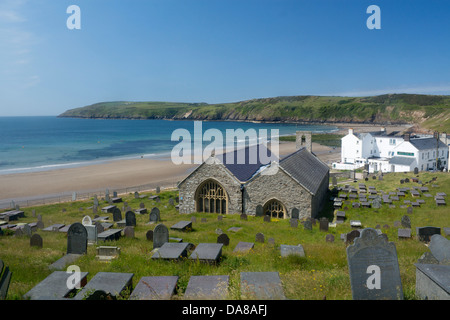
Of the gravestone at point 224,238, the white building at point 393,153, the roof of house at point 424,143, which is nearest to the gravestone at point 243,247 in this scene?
the gravestone at point 224,238

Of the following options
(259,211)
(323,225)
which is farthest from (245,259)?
(259,211)

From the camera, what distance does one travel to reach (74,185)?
45.0m

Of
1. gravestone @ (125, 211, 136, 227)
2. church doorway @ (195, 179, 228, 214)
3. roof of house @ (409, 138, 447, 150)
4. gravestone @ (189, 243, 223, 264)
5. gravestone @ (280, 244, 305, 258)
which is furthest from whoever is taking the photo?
roof of house @ (409, 138, 447, 150)

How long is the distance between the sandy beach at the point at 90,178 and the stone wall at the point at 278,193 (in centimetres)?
2245

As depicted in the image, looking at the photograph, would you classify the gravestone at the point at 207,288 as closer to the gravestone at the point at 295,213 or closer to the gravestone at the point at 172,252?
the gravestone at the point at 172,252

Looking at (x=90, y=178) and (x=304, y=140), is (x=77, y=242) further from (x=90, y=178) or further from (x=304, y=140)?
(x=90, y=178)

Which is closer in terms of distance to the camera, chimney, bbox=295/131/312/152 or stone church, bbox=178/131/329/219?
stone church, bbox=178/131/329/219

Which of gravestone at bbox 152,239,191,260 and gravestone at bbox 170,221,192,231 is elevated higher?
gravestone at bbox 152,239,191,260

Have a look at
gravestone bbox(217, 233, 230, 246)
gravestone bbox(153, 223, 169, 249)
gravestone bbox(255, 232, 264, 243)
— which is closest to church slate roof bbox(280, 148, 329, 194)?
gravestone bbox(255, 232, 264, 243)

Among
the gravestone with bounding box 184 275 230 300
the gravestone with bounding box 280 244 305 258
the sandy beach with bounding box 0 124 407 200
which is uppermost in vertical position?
the gravestone with bounding box 184 275 230 300

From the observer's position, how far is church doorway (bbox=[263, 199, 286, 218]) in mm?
23188

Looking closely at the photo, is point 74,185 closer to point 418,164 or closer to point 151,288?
point 151,288

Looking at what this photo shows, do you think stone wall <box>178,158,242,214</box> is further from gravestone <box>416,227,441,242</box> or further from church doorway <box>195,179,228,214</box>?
gravestone <box>416,227,441,242</box>
